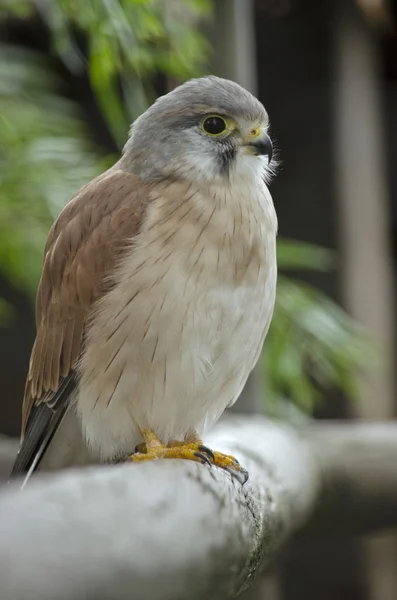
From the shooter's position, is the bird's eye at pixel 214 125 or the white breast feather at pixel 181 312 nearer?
the white breast feather at pixel 181 312

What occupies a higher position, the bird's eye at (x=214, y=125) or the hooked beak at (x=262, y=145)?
the bird's eye at (x=214, y=125)

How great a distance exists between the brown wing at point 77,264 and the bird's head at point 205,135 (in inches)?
2.4

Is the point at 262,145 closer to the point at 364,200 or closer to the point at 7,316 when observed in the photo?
the point at 7,316

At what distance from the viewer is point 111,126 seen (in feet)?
8.30

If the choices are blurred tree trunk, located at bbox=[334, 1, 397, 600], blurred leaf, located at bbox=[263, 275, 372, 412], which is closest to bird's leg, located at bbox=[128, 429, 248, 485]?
blurred leaf, located at bbox=[263, 275, 372, 412]

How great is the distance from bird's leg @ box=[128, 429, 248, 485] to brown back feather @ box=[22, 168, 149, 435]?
193 millimetres

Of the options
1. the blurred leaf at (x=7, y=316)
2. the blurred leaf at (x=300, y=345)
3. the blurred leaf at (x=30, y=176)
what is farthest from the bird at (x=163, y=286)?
the blurred leaf at (x=7, y=316)

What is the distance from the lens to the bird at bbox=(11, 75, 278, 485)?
142cm

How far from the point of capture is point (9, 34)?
3309 mm

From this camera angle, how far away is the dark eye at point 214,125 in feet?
4.99

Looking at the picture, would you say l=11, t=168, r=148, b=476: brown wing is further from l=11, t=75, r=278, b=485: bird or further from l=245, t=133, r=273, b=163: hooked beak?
l=245, t=133, r=273, b=163: hooked beak

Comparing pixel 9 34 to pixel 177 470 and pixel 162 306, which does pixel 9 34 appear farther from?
pixel 177 470

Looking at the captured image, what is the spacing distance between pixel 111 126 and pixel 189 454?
4.53 feet

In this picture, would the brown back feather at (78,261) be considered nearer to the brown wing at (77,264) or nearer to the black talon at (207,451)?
the brown wing at (77,264)
